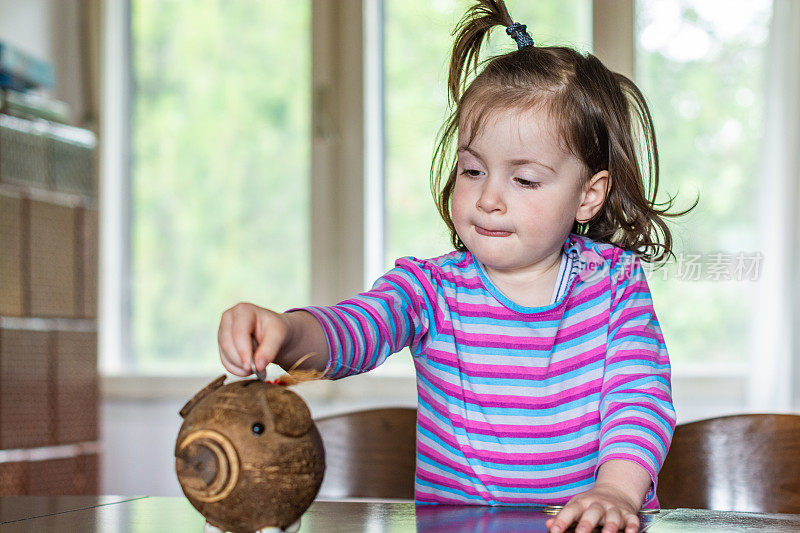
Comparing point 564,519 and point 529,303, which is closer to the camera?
point 564,519

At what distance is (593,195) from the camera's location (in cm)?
115

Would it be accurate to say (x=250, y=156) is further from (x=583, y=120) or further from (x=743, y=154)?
(x=583, y=120)

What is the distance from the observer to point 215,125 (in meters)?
2.97

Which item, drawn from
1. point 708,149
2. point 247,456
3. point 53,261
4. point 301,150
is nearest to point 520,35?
point 247,456

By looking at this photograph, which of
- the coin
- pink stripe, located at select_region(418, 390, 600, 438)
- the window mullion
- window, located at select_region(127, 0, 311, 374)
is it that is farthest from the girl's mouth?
window, located at select_region(127, 0, 311, 374)

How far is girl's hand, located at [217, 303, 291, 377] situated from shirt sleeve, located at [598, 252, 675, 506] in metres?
0.37

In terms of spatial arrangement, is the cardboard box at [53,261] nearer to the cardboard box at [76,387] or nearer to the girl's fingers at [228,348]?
the cardboard box at [76,387]

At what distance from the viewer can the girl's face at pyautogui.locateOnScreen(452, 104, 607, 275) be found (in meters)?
1.03

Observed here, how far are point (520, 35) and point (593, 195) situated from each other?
230 mm

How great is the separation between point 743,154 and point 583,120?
5.10 ft

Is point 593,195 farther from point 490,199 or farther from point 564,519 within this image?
point 564,519

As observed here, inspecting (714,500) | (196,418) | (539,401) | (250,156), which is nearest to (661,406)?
(539,401)

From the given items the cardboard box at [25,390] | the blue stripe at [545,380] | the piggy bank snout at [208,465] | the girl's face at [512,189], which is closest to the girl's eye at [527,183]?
the girl's face at [512,189]

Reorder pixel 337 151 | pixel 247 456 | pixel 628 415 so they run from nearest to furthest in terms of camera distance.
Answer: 1. pixel 247 456
2. pixel 628 415
3. pixel 337 151
